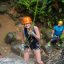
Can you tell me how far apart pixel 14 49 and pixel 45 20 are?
2223 millimetres

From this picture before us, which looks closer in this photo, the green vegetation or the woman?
the woman

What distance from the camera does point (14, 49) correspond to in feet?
34.2

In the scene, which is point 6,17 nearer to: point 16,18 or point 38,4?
point 16,18

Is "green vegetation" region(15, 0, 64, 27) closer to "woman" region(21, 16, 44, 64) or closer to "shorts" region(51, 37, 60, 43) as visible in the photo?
"shorts" region(51, 37, 60, 43)

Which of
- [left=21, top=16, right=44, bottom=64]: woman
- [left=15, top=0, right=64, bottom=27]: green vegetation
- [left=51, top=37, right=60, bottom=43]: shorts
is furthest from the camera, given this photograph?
[left=15, top=0, right=64, bottom=27]: green vegetation

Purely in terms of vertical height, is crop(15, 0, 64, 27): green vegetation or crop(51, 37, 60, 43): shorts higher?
crop(15, 0, 64, 27): green vegetation

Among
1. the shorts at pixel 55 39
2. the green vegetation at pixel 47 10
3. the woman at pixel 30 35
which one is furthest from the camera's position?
the green vegetation at pixel 47 10

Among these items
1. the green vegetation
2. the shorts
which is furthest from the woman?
the green vegetation

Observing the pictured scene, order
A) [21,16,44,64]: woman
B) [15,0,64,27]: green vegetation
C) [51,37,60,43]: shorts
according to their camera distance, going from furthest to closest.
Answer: [15,0,64,27]: green vegetation
[51,37,60,43]: shorts
[21,16,44,64]: woman

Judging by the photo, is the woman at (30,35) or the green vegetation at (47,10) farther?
the green vegetation at (47,10)

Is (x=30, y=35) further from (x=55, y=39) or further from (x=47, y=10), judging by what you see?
(x=47, y=10)

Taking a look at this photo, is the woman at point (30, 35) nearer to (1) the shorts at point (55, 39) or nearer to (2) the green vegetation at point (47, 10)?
(1) the shorts at point (55, 39)

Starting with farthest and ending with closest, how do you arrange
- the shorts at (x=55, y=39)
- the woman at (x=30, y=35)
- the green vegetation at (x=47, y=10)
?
the green vegetation at (x=47, y=10) → the shorts at (x=55, y=39) → the woman at (x=30, y=35)

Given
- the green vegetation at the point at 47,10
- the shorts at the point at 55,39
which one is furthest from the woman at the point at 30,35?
the green vegetation at the point at 47,10
